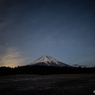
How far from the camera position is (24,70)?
1143 inches

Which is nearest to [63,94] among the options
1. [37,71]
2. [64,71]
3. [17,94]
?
[17,94]

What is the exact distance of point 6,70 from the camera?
27172 mm

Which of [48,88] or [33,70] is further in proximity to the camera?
[33,70]

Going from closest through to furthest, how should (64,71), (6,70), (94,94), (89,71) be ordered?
1. (94,94)
2. (6,70)
3. (64,71)
4. (89,71)

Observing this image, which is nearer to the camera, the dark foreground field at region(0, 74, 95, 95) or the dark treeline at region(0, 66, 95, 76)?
the dark foreground field at region(0, 74, 95, 95)

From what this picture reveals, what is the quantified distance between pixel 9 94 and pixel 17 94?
0.48 metres

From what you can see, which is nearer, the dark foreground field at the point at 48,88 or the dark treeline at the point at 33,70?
the dark foreground field at the point at 48,88

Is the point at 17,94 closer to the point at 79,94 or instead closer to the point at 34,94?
the point at 34,94

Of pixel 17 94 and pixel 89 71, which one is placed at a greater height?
pixel 17 94

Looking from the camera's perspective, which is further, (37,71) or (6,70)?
(37,71)

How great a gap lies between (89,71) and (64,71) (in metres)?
9.39

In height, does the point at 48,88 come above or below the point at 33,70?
above

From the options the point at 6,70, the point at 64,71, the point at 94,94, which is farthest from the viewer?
the point at 64,71

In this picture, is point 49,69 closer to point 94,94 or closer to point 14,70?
point 14,70
